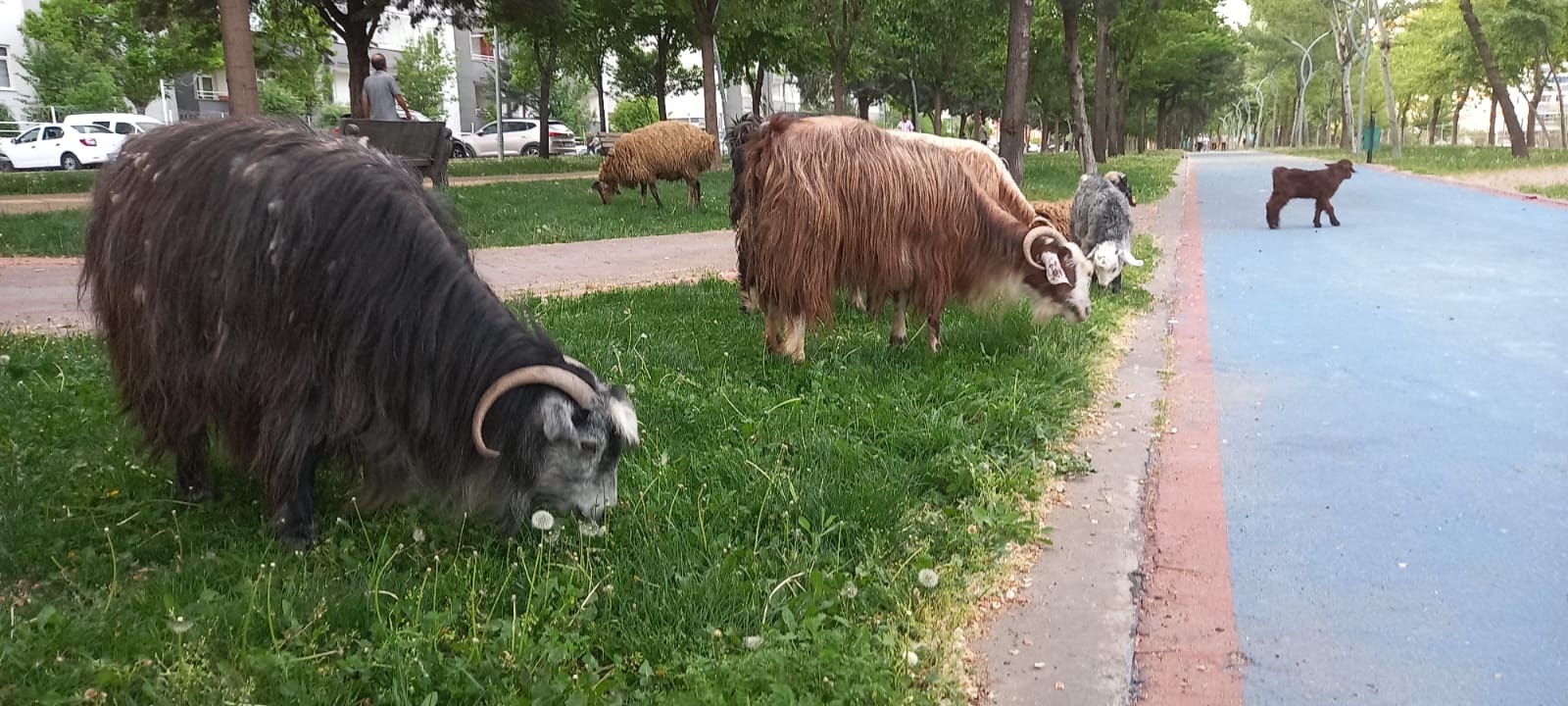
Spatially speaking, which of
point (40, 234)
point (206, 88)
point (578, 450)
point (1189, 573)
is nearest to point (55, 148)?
point (206, 88)

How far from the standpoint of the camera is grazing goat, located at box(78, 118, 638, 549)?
3.28 meters

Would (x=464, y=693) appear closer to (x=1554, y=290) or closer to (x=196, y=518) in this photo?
(x=196, y=518)

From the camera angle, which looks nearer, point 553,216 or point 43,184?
point 553,216

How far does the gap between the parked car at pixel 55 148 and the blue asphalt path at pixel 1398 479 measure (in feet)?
114

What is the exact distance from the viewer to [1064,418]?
198 inches

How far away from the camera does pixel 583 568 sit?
10.6 ft

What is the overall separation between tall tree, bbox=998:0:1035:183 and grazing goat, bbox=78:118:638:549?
525 inches

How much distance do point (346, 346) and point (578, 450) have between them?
0.86 meters

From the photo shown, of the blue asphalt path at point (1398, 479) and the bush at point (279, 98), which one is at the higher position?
the bush at point (279, 98)

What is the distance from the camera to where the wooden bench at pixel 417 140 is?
483 inches

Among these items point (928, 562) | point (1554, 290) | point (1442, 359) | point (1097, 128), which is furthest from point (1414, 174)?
point (928, 562)

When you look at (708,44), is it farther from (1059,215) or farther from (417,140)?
(1059,215)

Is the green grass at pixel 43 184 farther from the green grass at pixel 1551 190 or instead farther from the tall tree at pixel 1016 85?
the green grass at pixel 1551 190

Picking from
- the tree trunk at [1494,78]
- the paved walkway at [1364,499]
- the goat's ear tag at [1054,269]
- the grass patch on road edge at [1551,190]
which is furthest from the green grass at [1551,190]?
the goat's ear tag at [1054,269]
